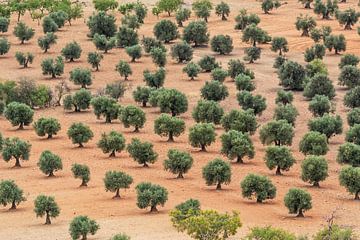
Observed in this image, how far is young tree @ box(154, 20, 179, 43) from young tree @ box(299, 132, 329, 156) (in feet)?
167

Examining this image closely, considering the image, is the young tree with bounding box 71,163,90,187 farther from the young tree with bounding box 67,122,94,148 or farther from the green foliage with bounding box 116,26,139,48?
the green foliage with bounding box 116,26,139,48

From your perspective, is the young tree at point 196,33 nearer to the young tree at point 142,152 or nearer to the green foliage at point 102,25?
the green foliage at point 102,25

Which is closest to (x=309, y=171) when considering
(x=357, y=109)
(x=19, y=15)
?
(x=357, y=109)

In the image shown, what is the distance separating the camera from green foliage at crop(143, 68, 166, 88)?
396 ft

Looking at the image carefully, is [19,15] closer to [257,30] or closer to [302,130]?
[257,30]

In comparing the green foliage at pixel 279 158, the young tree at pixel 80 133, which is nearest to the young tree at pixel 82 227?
the green foliage at pixel 279 158

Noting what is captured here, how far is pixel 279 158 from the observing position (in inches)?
3551

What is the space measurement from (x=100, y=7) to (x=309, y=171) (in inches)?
3232

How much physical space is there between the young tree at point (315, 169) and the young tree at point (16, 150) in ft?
64.3

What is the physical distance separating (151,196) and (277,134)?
69.2 ft

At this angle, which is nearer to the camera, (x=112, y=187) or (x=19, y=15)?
(x=112, y=187)

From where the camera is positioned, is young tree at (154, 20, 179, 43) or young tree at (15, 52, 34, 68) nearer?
young tree at (15, 52, 34, 68)

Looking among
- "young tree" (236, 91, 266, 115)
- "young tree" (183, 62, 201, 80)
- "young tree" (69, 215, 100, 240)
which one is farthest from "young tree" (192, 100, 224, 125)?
"young tree" (69, 215, 100, 240)

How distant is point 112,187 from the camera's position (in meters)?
83.0
